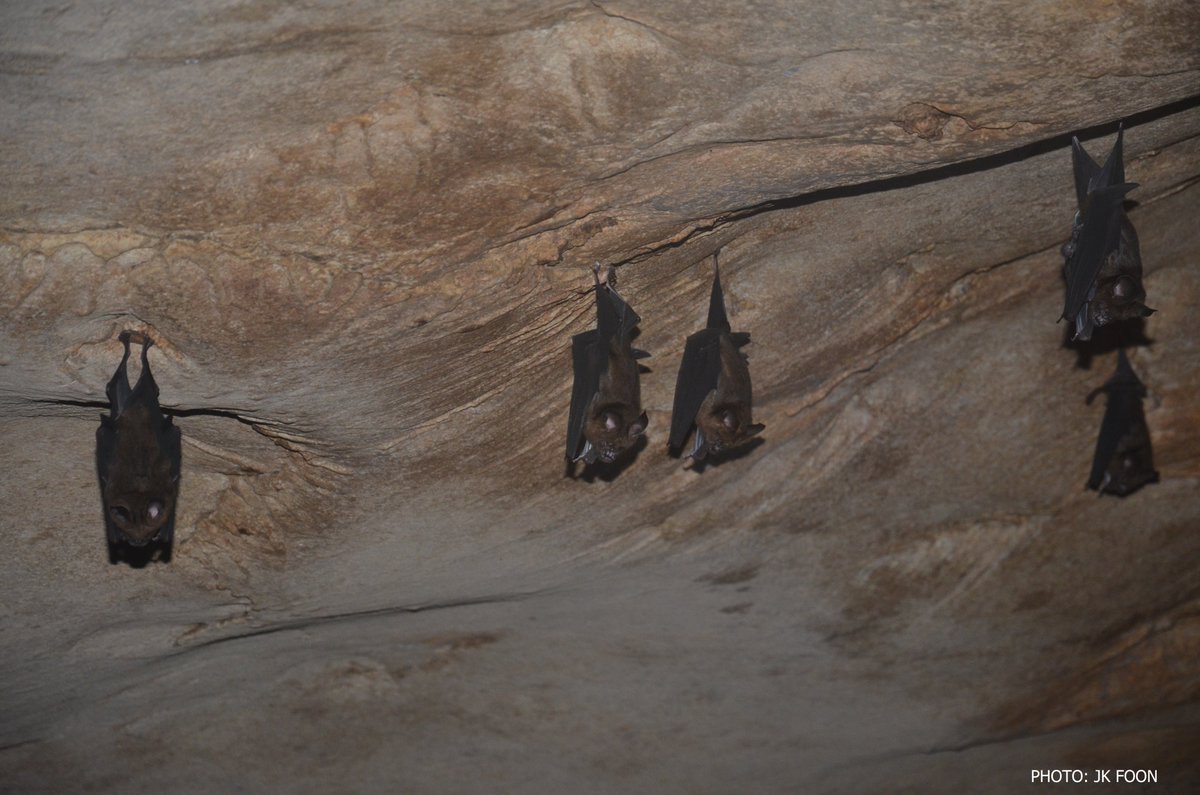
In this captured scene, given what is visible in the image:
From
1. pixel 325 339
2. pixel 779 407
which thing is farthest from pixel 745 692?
pixel 325 339

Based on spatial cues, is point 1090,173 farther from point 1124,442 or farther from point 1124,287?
point 1124,442

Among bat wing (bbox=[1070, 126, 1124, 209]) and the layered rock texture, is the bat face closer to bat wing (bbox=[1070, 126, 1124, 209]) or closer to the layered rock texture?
the layered rock texture

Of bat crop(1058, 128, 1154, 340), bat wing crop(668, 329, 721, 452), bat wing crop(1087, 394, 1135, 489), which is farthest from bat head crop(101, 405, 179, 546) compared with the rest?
bat wing crop(1087, 394, 1135, 489)

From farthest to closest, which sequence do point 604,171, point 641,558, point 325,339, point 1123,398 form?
1. point 641,558
2. point 1123,398
3. point 325,339
4. point 604,171

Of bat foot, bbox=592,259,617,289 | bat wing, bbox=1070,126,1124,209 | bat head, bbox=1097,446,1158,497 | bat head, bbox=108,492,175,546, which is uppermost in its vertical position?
bat wing, bbox=1070,126,1124,209

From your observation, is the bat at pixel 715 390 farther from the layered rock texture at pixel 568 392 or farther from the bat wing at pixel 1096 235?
the bat wing at pixel 1096 235

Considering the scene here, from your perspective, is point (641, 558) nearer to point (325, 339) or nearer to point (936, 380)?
point (936, 380)
